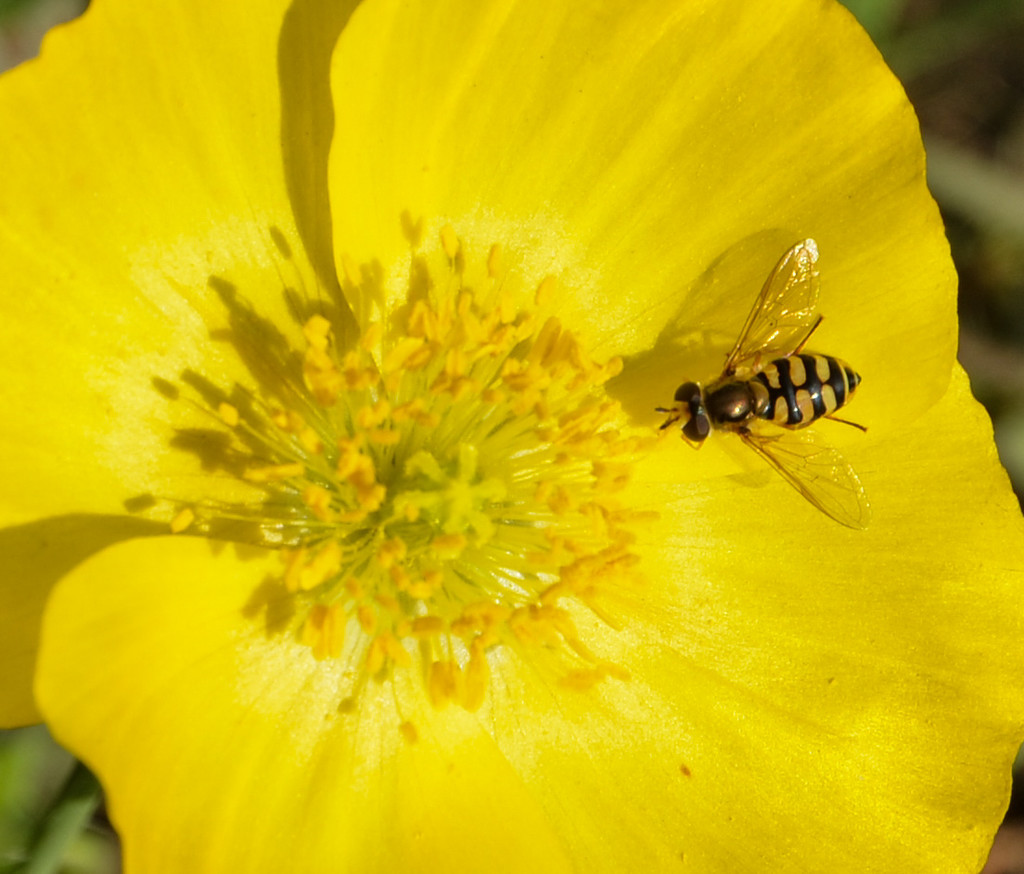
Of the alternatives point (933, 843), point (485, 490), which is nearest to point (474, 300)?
point (485, 490)

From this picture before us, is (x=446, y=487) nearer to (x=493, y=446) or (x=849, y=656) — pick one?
(x=493, y=446)

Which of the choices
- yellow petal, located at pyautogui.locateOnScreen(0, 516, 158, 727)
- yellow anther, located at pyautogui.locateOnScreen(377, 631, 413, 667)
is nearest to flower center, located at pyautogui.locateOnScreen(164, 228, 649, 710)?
yellow anther, located at pyautogui.locateOnScreen(377, 631, 413, 667)

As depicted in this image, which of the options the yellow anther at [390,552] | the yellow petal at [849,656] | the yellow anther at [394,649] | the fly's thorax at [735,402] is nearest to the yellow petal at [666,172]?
the fly's thorax at [735,402]

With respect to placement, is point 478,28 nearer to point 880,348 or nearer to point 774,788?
point 880,348

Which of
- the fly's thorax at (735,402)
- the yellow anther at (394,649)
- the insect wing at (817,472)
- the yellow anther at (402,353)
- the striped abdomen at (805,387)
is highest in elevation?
the yellow anther at (402,353)

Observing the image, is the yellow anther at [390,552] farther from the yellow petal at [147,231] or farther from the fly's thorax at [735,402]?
the fly's thorax at [735,402]

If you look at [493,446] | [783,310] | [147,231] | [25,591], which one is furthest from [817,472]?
[25,591]

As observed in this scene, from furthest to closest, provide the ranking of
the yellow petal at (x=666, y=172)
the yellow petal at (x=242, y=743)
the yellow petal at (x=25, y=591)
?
the yellow petal at (x=666, y=172), the yellow petal at (x=25, y=591), the yellow petal at (x=242, y=743)
